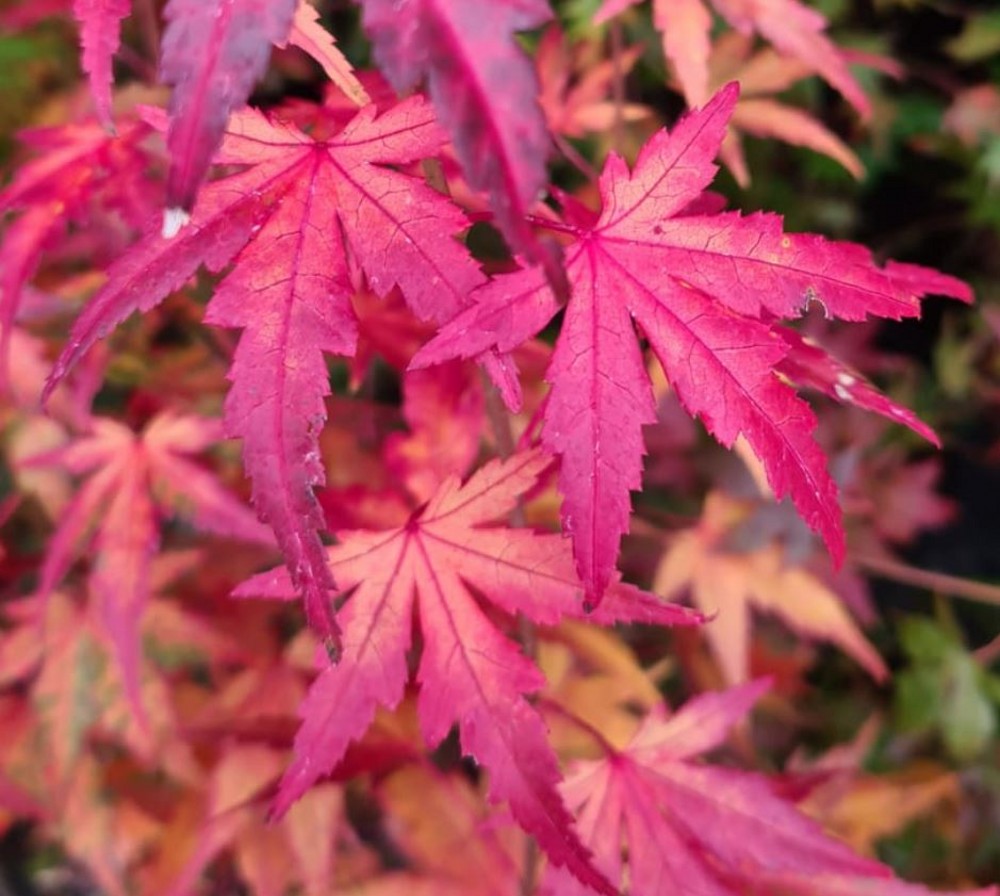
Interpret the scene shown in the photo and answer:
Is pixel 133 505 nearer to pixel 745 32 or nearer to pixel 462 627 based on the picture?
pixel 462 627

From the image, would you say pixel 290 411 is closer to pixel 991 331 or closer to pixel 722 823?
pixel 722 823

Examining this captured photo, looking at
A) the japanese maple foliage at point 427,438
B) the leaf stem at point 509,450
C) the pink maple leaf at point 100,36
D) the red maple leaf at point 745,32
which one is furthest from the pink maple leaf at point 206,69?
the red maple leaf at point 745,32

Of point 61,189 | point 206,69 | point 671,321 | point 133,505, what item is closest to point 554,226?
point 671,321

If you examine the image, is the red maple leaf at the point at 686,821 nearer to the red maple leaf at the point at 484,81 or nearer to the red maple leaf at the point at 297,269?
the red maple leaf at the point at 297,269

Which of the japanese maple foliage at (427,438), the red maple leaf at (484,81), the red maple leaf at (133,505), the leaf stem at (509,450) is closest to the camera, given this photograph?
the red maple leaf at (484,81)

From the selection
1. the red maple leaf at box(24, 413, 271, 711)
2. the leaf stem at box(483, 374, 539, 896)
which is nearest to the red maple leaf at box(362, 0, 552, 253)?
the leaf stem at box(483, 374, 539, 896)

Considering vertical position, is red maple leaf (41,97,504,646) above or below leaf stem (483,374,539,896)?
above

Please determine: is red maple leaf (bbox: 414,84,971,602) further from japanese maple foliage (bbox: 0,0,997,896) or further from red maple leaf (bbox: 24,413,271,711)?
red maple leaf (bbox: 24,413,271,711)

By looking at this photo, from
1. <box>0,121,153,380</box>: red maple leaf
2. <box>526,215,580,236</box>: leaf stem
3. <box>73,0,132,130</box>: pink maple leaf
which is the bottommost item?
<box>0,121,153,380</box>: red maple leaf

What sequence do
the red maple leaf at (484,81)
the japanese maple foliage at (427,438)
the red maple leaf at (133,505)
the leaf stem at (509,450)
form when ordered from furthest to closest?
the red maple leaf at (133,505)
the leaf stem at (509,450)
the japanese maple foliage at (427,438)
the red maple leaf at (484,81)
